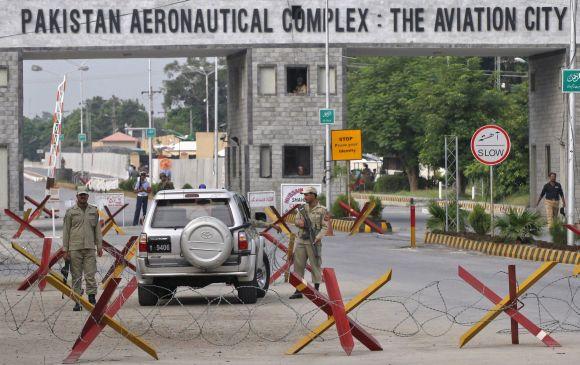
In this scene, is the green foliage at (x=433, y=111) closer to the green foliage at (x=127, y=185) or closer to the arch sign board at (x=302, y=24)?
the green foliage at (x=127, y=185)

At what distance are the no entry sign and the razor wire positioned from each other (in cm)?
878

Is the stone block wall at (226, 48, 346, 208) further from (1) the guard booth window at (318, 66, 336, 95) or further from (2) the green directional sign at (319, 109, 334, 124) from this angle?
(2) the green directional sign at (319, 109, 334, 124)

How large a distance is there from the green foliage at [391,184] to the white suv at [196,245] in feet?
221

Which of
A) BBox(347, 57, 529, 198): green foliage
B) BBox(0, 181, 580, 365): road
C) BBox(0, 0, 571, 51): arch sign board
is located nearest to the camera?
BBox(0, 181, 580, 365): road

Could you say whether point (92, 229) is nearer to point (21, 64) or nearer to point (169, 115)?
point (21, 64)

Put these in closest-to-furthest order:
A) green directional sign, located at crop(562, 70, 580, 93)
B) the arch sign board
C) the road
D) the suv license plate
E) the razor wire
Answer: the road → the razor wire → the suv license plate → green directional sign, located at crop(562, 70, 580, 93) → the arch sign board

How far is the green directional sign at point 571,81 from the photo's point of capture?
30609mm

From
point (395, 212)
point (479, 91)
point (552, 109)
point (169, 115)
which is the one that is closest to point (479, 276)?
point (552, 109)

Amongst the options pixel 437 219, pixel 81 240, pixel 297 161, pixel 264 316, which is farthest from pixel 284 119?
pixel 264 316

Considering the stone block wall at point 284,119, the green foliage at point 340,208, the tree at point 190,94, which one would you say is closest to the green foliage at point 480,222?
the green foliage at point 340,208

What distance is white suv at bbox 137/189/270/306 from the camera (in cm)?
1817

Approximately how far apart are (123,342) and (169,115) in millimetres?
176126

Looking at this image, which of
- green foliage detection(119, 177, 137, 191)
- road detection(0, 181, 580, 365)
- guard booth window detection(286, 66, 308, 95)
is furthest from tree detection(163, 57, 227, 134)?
road detection(0, 181, 580, 365)

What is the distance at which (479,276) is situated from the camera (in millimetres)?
23906
